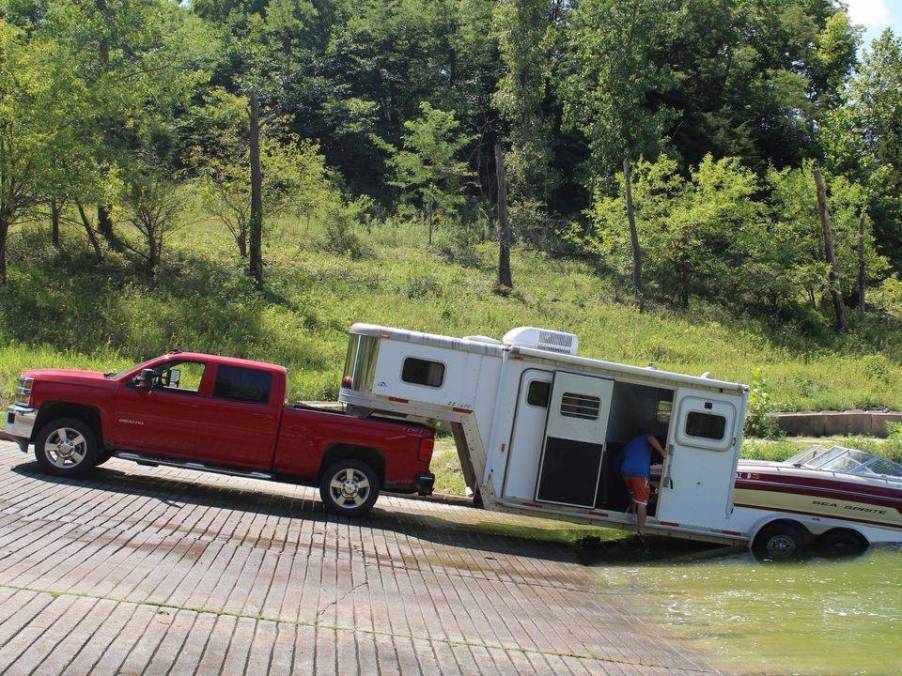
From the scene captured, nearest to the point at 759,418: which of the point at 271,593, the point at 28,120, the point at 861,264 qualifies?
the point at 271,593

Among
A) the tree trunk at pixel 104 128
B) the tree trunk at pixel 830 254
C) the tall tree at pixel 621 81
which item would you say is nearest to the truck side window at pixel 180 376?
the tree trunk at pixel 104 128

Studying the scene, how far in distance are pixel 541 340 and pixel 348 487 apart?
129 inches

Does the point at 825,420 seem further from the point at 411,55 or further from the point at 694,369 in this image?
the point at 411,55

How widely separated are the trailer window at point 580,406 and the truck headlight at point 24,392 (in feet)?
22.9

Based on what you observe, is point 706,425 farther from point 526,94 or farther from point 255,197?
point 526,94

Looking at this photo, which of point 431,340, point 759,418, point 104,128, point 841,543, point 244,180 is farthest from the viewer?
point 244,180

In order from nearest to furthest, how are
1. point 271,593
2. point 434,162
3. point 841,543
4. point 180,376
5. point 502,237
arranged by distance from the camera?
point 271,593 → point 180,376 → point 841,543 → point 502,237 → point 434,162

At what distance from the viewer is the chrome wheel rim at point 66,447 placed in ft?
37.8

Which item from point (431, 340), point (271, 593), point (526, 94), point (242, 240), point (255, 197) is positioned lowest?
point (271, 593)

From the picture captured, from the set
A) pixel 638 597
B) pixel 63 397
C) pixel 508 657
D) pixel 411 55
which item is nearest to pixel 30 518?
pixel 63 397

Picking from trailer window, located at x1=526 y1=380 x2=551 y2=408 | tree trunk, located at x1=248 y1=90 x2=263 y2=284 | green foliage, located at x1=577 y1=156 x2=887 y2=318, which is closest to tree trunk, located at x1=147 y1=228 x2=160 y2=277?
tree trunk, located at x1=248 y1=90 x2=263 y2=284

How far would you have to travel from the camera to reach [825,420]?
853 inches

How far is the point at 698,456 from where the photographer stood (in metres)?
12.4

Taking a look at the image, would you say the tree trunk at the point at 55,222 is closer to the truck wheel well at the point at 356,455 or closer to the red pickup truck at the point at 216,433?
the red pickup truck at the point at 216,433
